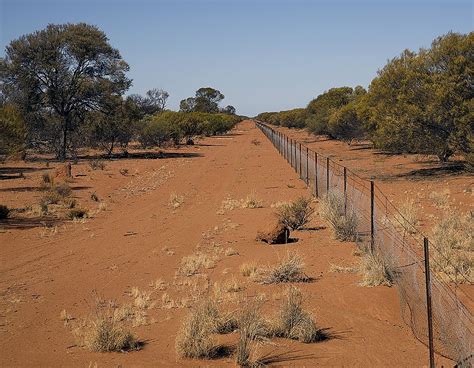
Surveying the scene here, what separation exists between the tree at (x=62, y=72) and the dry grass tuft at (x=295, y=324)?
37.4 m

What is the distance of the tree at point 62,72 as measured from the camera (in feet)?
137

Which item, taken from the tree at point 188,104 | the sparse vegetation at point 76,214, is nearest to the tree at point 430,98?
the sparse vegetation at point 76,214

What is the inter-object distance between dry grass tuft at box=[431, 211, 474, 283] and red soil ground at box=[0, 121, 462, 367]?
136 cm

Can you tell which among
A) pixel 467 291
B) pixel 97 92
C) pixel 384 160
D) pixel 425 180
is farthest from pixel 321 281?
pixel 97 92

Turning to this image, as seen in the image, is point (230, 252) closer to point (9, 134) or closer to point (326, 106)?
point (9, 134)

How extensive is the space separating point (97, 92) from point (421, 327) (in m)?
38.5

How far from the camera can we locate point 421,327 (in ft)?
27.6

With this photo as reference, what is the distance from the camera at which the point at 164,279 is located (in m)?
11.8

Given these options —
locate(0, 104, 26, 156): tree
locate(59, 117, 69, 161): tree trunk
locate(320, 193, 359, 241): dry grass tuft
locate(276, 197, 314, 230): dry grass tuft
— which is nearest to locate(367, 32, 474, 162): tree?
locate(320, 193, 359, 241): dry grass tuft

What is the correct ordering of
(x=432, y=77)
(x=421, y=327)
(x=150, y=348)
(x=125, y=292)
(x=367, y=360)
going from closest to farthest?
(x=367, y=360) → (x=150, y=348) → (x=421, y=327) → (x=125, y=292) → (x=432, y=77)

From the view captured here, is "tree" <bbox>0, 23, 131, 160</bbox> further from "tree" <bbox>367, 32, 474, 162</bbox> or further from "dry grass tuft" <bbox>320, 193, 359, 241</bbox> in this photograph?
"dry grass tuft" <bbox>320, 193, 359, 241</bbox>

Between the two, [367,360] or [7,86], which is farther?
[7,86]

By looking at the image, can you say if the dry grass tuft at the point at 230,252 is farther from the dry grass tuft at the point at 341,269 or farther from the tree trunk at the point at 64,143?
the tree trunk at the point at 64,143

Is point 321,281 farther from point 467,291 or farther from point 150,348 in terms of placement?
point 150,348
